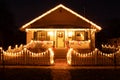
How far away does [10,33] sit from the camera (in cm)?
7012

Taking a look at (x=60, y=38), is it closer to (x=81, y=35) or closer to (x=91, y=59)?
(x=81, y=35)

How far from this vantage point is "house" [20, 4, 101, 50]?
122ft

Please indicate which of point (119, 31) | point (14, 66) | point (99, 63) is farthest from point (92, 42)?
point (119, 31)

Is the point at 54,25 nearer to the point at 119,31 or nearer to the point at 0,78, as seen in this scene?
the point at 0,78

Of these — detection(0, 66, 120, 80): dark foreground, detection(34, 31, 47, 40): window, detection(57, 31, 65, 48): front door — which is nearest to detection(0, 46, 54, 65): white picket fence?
detection(0, 66, 120, 80): dark foreground

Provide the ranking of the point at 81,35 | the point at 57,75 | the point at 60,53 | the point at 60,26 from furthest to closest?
1. the point at 81,35
2. the point at 60,26
3. the point at 60,53
4. the point at 57,75

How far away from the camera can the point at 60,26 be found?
3688 centimetres

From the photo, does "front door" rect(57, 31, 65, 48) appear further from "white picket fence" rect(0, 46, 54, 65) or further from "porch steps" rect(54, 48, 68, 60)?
"white picket fence" rect(0, 46, 54, 65)

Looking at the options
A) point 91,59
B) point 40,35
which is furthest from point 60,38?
point 91,59

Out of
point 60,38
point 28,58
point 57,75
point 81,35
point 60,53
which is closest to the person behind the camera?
point 57,75

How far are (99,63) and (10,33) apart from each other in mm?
45347

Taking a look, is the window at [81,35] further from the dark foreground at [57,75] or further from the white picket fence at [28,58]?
the dark foreground at [57,75]

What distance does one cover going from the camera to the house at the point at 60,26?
37.1m

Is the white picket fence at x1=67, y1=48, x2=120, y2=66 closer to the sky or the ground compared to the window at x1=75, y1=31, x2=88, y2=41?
closer to the ground
